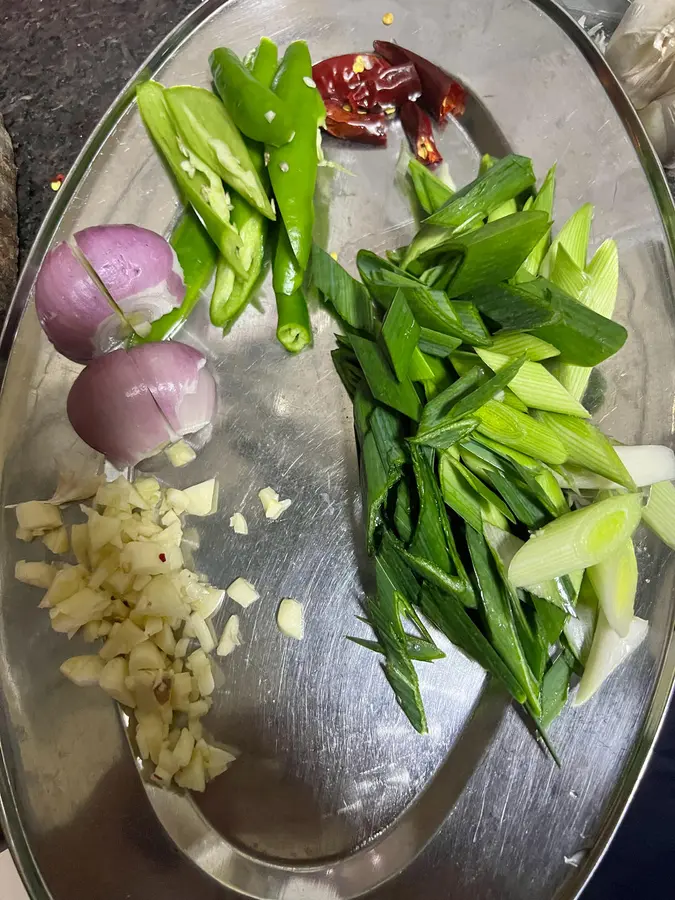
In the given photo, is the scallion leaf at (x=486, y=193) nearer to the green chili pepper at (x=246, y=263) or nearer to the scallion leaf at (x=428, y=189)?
the scallion leaf at (x=428, y=189)

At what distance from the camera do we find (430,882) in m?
1.05

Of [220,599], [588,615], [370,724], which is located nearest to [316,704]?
[370,724]

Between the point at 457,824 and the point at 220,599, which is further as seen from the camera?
the point at 220,599

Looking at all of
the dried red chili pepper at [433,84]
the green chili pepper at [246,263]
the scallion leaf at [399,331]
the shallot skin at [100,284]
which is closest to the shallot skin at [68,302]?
the shallot skin at [100,284]

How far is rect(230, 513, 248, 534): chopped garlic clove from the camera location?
1193 millimetres

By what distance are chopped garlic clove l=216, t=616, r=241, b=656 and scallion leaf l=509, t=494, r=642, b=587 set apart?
21.0 inches

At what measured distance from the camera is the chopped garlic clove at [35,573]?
43.6 inches

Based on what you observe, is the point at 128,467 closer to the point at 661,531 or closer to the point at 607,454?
the point at 607,454

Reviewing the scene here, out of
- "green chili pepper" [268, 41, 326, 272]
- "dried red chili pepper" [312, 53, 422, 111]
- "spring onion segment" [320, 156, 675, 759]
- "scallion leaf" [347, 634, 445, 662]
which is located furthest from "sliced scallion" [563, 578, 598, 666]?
"dried red chili pepper" [312, 53, 422, 111]

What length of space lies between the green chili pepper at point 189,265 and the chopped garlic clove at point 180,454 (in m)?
0.21

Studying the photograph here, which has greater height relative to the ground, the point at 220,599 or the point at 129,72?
the point at 129,72

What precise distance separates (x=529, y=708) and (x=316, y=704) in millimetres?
385

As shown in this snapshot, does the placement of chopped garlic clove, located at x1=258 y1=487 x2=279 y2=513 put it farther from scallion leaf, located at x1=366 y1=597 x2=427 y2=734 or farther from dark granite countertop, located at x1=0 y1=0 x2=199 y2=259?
dark granite countertop, located at x1=0 y1=0 x2=199 y2=259

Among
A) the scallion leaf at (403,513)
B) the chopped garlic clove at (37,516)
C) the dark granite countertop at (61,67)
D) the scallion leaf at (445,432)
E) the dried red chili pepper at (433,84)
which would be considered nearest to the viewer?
the scallion leaf at (445,432)
